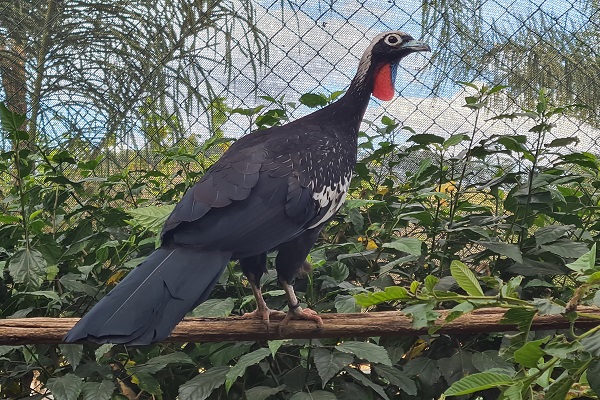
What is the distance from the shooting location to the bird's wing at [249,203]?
174 cm

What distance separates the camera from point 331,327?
179 cm

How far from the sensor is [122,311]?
4.66 feet

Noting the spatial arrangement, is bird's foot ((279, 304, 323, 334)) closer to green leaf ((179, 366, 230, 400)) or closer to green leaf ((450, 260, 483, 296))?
green leaf ((179, 366, 230, 400))

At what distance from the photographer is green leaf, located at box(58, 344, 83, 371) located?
1.97 meters

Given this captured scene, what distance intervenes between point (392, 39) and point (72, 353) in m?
1.41

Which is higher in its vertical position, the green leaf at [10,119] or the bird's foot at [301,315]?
the green leaf at [10,119]

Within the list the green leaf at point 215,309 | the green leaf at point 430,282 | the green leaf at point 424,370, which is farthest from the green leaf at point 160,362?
the green leaf at point 430,282

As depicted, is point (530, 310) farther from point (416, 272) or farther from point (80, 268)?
point (80, 268)

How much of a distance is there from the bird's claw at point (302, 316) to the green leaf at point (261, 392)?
0.17m

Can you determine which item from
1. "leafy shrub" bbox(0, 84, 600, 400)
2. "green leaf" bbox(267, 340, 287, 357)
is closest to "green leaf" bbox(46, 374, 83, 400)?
"leafy shrub" bbox(0, 84, 600, 400)

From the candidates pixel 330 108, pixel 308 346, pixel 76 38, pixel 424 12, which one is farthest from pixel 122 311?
pixel 424 12

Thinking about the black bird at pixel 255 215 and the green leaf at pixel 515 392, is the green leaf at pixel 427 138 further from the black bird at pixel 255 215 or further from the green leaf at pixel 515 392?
the green leaf at pixel 515 392

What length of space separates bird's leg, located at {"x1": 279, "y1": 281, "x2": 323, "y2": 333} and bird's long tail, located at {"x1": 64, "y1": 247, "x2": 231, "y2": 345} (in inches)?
12.4

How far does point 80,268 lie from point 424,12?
159 centimetres
